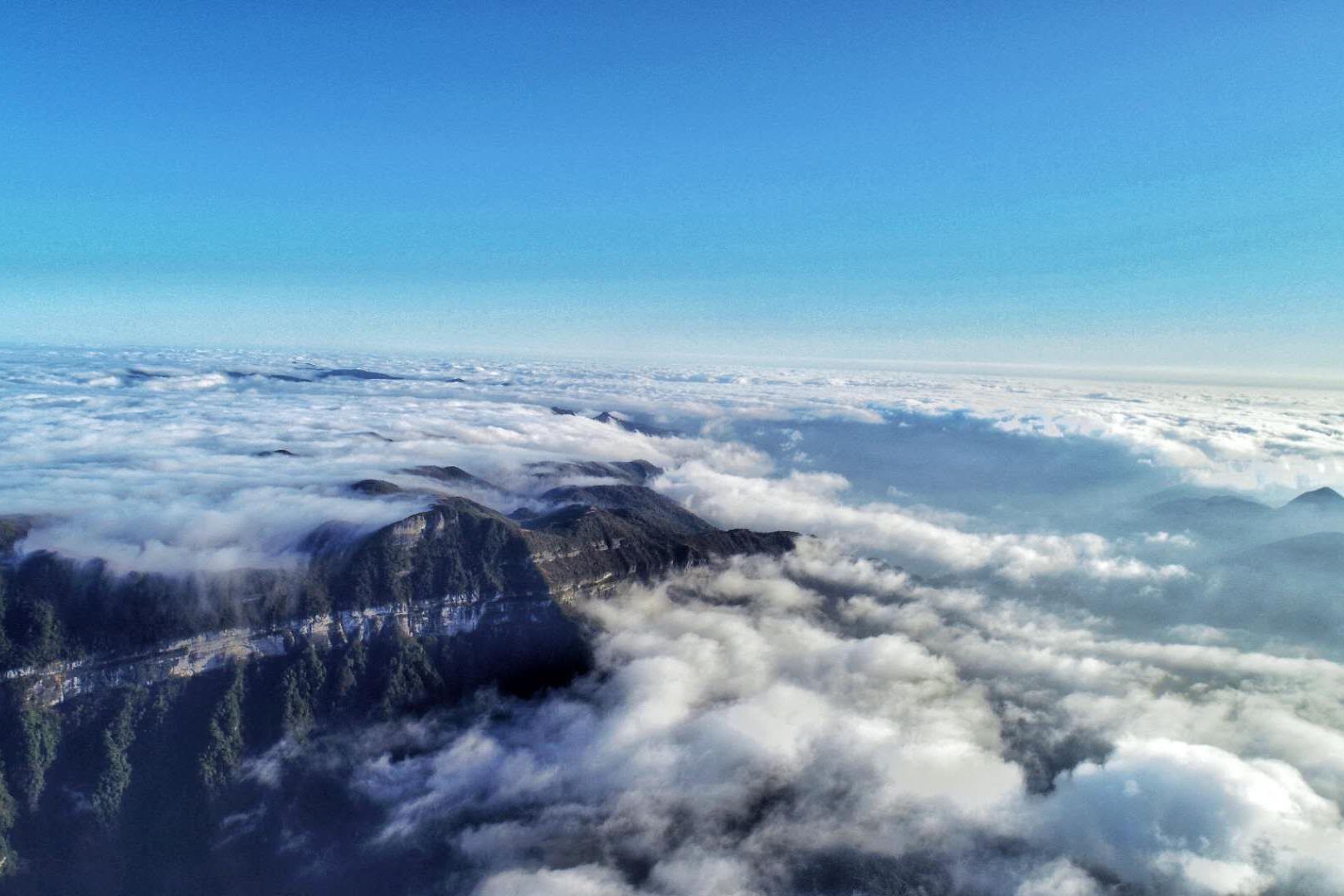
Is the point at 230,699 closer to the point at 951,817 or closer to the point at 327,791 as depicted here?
the point at 327,791

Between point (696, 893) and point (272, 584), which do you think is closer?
point (696, 893)

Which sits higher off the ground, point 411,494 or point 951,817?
point 411,494

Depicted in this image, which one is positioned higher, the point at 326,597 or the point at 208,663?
the point at 326,597

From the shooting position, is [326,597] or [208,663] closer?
[208,663]

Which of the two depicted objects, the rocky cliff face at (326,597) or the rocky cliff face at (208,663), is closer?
the rocky cliff face at (208,663)

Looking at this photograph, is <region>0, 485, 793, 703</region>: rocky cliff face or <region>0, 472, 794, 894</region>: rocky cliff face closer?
<region>0, 472, 794, 894</region>: rocky cliff face

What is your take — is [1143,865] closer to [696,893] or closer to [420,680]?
[696,893]

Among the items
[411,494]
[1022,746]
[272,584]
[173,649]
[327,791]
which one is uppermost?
[411,494]

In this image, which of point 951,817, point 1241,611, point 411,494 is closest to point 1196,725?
point 951,817

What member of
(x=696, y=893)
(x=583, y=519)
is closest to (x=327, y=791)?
(x=696, y=893)

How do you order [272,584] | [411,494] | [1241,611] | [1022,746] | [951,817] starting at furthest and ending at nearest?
[1241,611] → [411,494] → [272,584] → [1022,746] → [951,817]

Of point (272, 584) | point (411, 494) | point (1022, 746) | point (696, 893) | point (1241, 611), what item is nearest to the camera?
point (696, 893)
